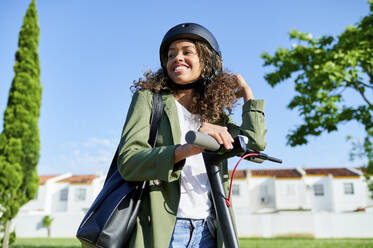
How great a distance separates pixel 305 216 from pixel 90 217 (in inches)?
1312

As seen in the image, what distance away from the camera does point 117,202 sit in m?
1.39

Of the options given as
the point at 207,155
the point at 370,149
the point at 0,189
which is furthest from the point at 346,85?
the point at 0,189

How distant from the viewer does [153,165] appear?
138cm

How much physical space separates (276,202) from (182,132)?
141ft

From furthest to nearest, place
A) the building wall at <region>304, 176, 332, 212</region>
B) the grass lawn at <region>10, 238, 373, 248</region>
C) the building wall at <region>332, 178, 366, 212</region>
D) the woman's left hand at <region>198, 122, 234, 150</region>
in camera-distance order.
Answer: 1. the building wall at <region>304, 176, 332, 212</region>
2. the building wall at <region>332, 178, 366, 212</region>
3. the grass lawn at <region>10, 238, 373, 248</region>
4. the woman's left hand at <region>198, 122, 234, 150</region>

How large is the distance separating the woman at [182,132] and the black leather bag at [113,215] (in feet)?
0.23

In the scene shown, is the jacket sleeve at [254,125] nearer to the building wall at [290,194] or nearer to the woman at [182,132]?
the woman at [182,132]

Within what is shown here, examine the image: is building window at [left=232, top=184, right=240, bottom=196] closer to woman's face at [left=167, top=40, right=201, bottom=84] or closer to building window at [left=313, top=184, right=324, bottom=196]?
building window at [left=313, top=184, right=324, bottom=196]

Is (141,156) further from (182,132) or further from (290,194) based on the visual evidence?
(290,194)

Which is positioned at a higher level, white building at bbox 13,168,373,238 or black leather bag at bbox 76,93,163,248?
black leather bag at bbox 76,93,163,248

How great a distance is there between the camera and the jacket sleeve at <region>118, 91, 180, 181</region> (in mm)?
1368

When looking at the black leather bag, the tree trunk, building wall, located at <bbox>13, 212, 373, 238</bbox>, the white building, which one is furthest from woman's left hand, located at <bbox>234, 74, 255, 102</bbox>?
the white building

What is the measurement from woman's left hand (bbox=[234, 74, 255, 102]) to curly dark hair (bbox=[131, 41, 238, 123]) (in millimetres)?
24

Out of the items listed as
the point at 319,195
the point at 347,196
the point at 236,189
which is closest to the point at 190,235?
the point at 236,189
